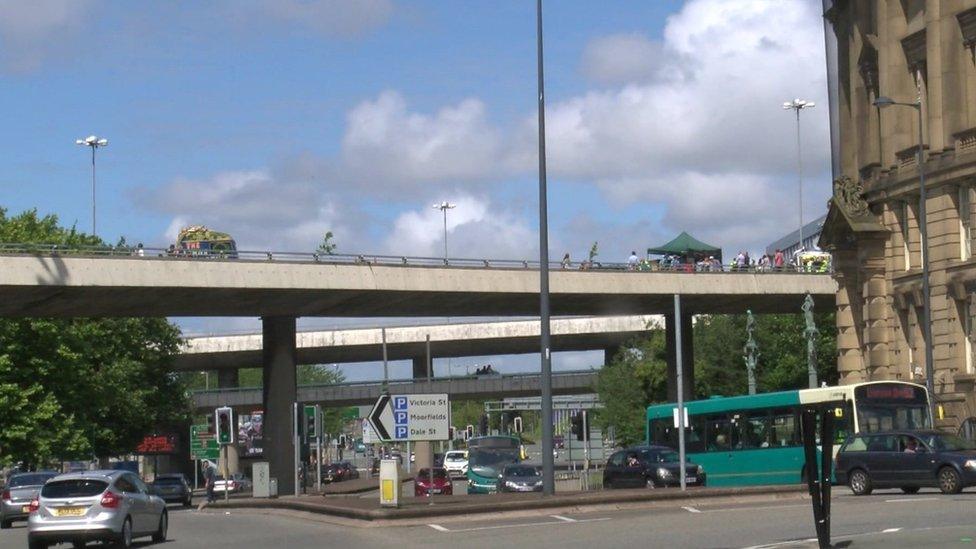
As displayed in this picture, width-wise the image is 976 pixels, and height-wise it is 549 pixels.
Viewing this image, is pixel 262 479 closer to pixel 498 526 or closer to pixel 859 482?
pixel 859 482

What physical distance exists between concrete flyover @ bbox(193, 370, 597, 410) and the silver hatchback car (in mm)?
71727

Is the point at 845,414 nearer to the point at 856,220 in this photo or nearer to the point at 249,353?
the point at 856,220

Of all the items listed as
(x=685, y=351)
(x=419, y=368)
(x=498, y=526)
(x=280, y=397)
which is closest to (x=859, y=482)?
(x=498, y=526)

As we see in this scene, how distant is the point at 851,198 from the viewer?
186ft

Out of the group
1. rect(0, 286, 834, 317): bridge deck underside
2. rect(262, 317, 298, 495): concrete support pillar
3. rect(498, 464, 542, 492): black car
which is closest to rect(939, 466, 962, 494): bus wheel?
→ rect(498, 464, 542, 492): black car

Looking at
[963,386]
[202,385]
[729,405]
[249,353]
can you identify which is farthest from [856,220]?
[202,385]

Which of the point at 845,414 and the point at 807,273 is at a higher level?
the point at 807,273

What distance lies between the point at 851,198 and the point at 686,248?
18643mm

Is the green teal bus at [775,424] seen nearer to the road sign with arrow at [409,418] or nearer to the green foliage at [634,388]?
the road sign with arrow at [409,418]

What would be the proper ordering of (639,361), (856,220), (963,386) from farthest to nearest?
(639,361), (856,220), (963,386)

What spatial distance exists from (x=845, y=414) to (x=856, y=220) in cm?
1650

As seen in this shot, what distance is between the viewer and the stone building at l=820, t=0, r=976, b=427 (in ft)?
165

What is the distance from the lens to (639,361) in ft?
294

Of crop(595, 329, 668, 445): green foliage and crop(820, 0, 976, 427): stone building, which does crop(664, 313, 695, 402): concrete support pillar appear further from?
crop(595, 329, 668, 445): green foliage
